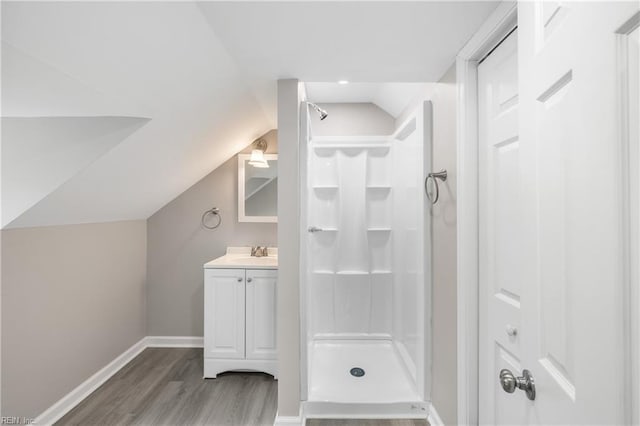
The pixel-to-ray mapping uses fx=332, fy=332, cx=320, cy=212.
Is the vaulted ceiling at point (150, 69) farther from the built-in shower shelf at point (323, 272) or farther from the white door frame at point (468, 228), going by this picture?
the built-in shower shelf at point (323, 272)

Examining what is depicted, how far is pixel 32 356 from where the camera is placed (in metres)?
A: 2.02

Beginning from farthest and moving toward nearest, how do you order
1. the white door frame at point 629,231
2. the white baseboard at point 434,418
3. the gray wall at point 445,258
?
1. the white baseboard at point 434,418
2. the gray wall at point 445,258
3. the white door frame at point 629,231

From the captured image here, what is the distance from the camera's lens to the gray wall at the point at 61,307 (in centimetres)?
191

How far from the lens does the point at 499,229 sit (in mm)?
1454

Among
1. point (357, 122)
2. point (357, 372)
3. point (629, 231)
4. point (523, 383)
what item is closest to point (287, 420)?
point (357, 372)

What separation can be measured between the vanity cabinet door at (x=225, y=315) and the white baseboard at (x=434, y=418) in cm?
149

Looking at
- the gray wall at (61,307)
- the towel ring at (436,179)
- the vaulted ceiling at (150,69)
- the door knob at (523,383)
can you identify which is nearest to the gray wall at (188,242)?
the gray wall at (61,307)

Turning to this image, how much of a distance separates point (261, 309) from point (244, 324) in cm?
19

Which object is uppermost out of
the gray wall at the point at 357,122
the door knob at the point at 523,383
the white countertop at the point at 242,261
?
the gray wall at the point at 357,122

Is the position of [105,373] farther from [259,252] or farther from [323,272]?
[323,272]

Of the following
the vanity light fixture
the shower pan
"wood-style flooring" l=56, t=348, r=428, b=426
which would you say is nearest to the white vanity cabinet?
"wood-style flooring" l=56, t=348, r=428, b=426

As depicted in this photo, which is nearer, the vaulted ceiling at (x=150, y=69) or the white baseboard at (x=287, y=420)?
the vaulted ceiling at (x=150, y=69)

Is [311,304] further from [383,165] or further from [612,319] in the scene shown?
[612,319]

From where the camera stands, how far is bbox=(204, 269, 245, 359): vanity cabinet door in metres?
2.75
